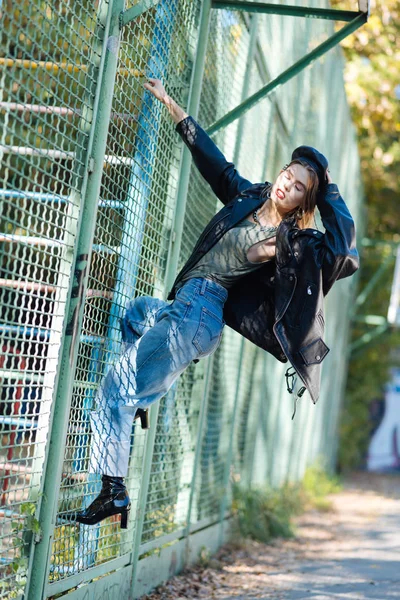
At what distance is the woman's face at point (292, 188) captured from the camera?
4.38 meters

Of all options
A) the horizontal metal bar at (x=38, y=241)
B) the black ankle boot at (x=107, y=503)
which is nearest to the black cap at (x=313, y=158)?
the horizontal metal bar at (x=38, y=241)

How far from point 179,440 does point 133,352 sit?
2.51 metres

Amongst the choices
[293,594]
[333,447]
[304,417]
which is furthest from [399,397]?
[293,594]

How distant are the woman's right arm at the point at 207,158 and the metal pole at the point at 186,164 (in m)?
0.88

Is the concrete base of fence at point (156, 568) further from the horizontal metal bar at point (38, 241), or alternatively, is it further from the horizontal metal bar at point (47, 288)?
the horizontal metal bar at point (38, 241)

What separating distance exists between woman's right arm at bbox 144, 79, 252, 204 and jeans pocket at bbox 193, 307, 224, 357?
72cm

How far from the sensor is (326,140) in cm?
1252

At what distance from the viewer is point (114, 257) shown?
4754 millimetres

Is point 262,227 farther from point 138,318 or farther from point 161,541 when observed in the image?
point 161,541

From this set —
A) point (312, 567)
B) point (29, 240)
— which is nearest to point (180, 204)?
point (29, 240)

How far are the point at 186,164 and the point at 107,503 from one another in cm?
238

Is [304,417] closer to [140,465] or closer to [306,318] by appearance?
[140,465]

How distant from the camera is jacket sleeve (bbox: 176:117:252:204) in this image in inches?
189

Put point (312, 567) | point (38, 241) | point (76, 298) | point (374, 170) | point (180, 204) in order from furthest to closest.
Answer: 1. point (374, 170)
2. point (312, 567)
3. point (180, 204)
4. point (76, 298)
5. point (38, 241)
